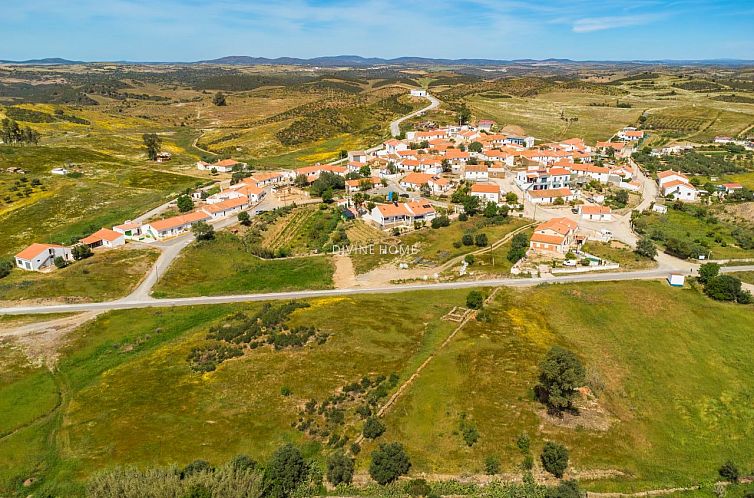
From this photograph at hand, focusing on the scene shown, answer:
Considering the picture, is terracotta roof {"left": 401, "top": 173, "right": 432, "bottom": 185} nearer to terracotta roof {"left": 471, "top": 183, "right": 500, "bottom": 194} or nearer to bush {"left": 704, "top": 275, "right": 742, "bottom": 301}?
terracotta roof {"left": 471, "top": 183, "right": 500, "bottom": 194}

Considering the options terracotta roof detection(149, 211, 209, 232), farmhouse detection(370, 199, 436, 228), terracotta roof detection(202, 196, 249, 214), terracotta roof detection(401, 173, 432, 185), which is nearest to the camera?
terracotta roof detection(149, 211, 209, 232)

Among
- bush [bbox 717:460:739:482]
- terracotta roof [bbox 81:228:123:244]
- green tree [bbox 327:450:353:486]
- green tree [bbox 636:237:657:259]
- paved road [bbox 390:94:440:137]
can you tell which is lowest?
bush [bbox 717:460:739:482]

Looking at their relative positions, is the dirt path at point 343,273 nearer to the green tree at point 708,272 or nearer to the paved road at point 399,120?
the green tree at point 708,272

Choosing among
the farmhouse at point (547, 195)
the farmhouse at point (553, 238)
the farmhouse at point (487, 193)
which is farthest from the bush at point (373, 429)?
the farmhouse at point (547, 195)

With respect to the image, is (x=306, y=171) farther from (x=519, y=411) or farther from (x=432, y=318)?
(x=519, y=411)

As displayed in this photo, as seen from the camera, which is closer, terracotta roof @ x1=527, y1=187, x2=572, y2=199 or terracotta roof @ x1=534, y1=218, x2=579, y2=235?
terracotta roof @ x1=534, y1=218, x2=579, y2=235

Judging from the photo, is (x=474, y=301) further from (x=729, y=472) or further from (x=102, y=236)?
(x=102, y=236)

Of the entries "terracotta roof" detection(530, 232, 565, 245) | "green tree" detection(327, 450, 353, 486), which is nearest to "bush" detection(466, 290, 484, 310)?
"terracotta roof" detection(530, 232, 565, 245)

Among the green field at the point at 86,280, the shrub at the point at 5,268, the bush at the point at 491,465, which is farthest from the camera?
the shrub at the point at 5,268
